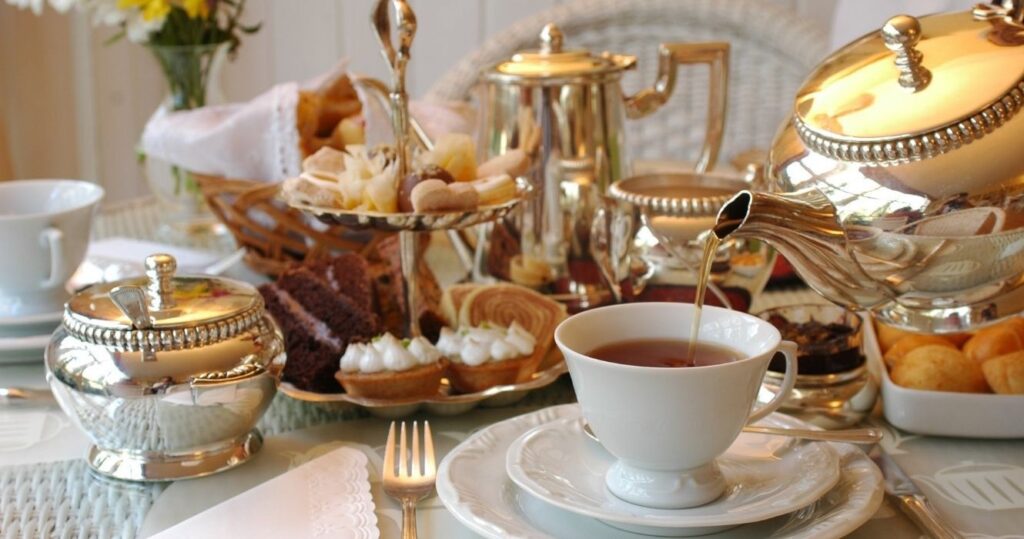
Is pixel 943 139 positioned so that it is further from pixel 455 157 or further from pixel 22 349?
pixel 22 349

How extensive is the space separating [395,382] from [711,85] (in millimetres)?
474

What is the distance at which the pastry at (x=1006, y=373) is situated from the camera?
29.1 inches

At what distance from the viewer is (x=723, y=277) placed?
2.85 feet

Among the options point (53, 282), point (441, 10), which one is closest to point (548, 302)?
point (53, 282)

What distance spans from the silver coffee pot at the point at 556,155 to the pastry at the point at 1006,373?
1.06 feet

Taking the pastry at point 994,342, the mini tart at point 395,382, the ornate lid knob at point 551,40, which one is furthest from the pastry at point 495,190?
the pastry at point 994,342

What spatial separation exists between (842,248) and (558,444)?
21 cm

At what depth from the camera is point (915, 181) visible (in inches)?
Result: 26.9

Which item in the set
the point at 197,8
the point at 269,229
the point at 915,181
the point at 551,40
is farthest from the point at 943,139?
the point at 197,8

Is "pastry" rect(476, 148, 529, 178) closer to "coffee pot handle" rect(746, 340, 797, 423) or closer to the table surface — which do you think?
the table surface

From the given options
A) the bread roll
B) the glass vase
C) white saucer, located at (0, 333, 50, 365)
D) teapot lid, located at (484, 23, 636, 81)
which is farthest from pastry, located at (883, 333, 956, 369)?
the glass vase

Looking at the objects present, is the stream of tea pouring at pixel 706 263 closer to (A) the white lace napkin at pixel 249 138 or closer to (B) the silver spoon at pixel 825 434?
(B) the silver spoon at pixel 825 434

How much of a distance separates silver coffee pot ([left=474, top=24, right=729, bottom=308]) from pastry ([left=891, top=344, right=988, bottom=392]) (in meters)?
0.28

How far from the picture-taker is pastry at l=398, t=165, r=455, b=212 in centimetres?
78
